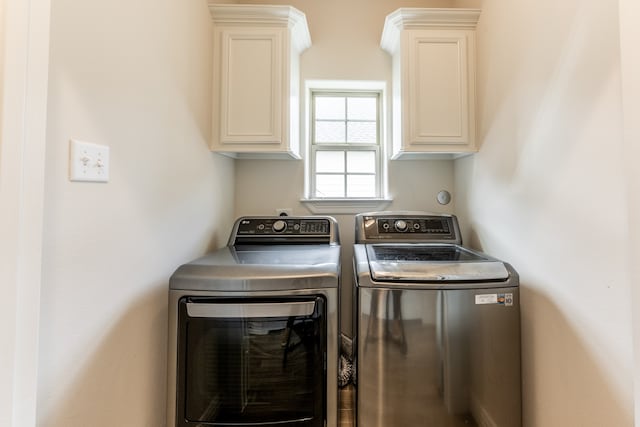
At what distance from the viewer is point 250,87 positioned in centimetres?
176

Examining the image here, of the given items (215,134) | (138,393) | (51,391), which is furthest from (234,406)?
(215,134)

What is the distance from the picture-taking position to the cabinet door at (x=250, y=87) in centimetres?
175

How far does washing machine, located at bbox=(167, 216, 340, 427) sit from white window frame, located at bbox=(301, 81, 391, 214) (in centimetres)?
109

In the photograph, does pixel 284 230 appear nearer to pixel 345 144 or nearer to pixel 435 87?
pixel 345 144

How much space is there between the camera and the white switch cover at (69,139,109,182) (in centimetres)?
79

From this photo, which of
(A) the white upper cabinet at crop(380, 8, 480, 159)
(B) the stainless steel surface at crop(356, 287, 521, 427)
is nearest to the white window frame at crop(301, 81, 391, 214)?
(A) the white upper cabinet at crop(380, 8, 480, 159)

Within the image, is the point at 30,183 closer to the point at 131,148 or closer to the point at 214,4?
the point at 131,148

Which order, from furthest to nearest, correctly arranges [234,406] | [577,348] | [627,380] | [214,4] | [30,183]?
[214,4]
[234,406]
[577,348]
[627,380]
[30,183]

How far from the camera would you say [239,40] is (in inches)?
69.4

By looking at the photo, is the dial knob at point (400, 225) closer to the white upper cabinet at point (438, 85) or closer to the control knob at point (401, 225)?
the control knob at point (401, 225)

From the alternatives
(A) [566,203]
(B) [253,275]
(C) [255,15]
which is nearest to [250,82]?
(C) [255,15]

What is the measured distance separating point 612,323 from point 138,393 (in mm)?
1559

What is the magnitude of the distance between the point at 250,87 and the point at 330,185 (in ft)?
3.11

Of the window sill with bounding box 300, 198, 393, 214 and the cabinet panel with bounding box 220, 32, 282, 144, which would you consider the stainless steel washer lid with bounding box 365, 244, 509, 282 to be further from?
the cabinet panel with bounding box 220, 32, 282, 144
